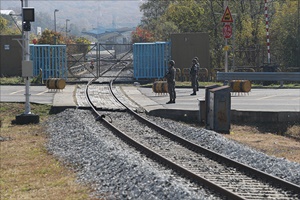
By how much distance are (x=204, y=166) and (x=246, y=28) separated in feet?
152

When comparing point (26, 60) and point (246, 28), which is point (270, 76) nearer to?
point (26, 60)

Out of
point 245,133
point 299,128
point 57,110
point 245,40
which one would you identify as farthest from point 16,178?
point 245,40

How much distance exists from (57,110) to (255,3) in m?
42.4

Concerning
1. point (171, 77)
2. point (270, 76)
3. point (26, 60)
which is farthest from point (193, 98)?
point (26, 60)

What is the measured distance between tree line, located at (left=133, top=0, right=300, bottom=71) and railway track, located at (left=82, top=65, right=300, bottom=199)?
30.0 meters

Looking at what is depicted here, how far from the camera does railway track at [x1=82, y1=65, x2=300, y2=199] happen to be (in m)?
11.9

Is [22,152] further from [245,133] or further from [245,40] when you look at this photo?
[245,40]

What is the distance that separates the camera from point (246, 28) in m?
59.9

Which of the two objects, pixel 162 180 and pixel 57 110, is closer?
pixel 162 180

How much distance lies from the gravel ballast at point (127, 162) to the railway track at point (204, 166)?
237mm

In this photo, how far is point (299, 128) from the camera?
22281 mm

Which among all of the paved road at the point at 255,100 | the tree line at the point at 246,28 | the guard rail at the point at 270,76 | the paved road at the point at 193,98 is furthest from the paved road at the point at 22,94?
the tree line at the point at 246,28

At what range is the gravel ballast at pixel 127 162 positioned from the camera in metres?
12.0

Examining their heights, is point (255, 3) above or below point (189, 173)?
above
